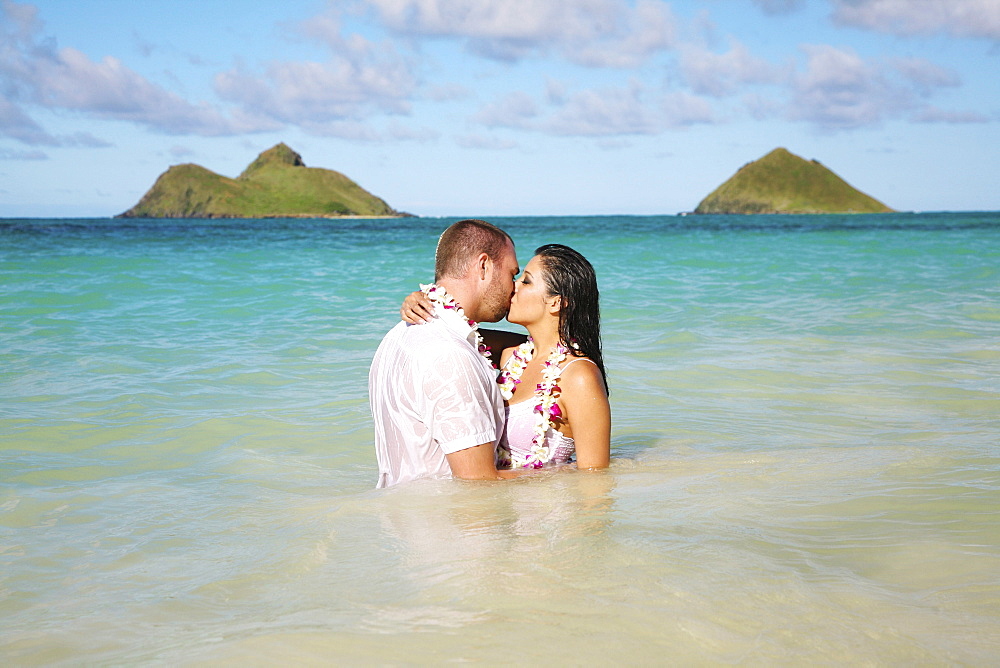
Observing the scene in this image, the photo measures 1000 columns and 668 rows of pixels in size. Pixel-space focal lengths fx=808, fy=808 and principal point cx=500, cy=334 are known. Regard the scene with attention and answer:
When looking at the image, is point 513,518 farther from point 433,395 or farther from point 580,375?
point 580,375

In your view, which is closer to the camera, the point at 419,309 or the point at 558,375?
the point at 419,309

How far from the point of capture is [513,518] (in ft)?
12.4

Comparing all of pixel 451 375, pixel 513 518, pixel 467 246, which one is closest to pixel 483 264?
pixel 467 246

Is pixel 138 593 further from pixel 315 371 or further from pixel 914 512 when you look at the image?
pixel 315 371

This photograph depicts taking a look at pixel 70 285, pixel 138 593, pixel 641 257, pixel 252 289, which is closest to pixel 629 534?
pixel 138 593

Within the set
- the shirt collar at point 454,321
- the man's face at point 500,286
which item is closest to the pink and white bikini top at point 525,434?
the man's face at point 500,286

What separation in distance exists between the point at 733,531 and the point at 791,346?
7481 mm

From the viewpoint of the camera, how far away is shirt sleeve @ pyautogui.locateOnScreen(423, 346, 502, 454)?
380cm

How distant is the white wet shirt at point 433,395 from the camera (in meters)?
3.81

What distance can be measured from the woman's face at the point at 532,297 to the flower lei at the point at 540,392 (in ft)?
0.71

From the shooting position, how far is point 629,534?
3.56 m

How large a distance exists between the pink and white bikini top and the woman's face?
48 cm

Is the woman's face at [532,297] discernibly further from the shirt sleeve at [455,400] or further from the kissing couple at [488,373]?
the shirt sleeve at [455,400]

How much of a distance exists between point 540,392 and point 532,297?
52 cm
